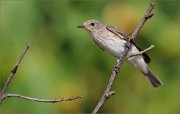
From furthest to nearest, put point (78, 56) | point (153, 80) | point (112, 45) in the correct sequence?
point (78, 56), point (153, 80), point (112, 45)

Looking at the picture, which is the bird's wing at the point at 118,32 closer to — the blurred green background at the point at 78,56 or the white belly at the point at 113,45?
the white belly at the point at 113,45

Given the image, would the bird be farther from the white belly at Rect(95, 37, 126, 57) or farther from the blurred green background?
the blurred green background

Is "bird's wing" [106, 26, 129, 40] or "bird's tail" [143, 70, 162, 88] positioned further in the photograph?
"bird's tail" [143, 70, 162, 88]

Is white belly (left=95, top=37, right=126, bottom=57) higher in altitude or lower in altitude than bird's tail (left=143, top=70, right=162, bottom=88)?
higher

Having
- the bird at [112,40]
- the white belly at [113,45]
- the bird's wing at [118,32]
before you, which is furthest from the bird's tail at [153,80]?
the bird's wing at [118,32]

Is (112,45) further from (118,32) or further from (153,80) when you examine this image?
(153,80)

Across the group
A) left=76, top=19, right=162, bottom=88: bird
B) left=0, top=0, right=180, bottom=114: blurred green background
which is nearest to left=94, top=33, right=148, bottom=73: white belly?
left=76, top=19, right=162, bottom=88: bird

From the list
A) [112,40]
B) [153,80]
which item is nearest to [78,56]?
[112,40]
